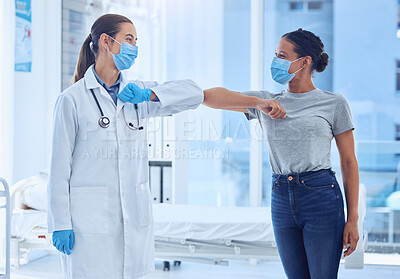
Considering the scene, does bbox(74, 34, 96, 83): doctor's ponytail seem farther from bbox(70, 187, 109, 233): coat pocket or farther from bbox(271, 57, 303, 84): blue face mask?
bbox(271, 57, 303, 84): blue face mask

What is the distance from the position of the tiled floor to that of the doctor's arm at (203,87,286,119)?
2.08m

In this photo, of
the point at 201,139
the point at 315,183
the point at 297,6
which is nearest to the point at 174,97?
the point at 315,183

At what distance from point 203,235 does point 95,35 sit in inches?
64.0

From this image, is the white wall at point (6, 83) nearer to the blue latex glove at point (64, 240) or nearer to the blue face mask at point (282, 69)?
the blue latex glove at point (64, 240)

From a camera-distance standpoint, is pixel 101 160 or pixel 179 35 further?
pixel 179 35

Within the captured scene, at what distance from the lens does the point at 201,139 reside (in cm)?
434

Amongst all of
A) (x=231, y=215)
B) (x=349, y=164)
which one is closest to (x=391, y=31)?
(x=231, y=215)

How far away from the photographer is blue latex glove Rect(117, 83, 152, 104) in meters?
1.64

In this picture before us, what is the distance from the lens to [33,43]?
13.9ft

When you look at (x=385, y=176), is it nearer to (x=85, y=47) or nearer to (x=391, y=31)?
(x=391, y=31)

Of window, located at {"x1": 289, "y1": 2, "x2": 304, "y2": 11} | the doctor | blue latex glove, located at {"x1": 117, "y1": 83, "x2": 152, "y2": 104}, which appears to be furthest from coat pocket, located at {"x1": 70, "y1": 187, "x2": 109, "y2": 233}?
window, located at {"x1": 289, "y1": 2, "x2": 304, "y2": 11}

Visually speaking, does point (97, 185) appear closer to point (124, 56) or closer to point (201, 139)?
point (124, 56)

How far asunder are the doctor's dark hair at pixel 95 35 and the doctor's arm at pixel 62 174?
0.27 m

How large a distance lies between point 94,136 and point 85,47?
16.7 inches
